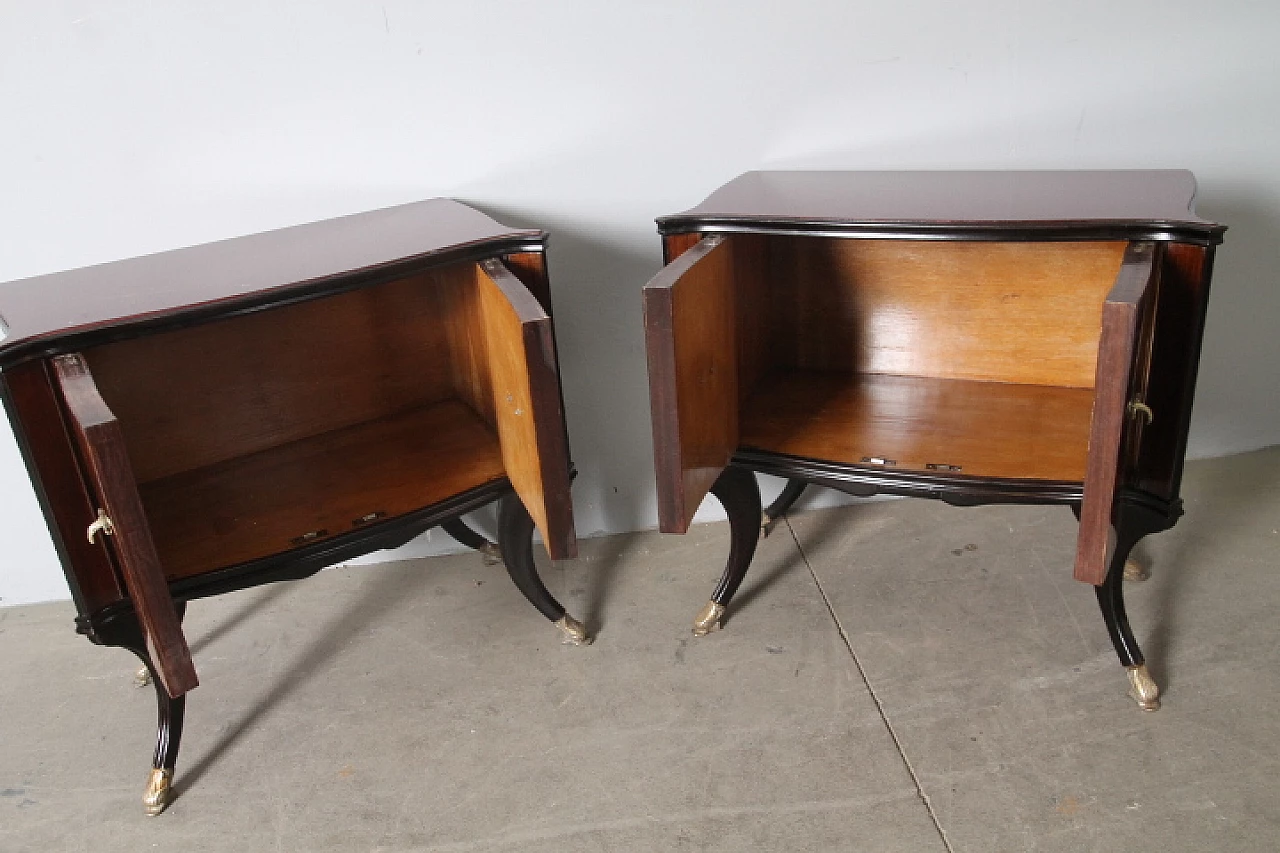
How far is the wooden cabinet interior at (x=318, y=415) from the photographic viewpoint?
164cm

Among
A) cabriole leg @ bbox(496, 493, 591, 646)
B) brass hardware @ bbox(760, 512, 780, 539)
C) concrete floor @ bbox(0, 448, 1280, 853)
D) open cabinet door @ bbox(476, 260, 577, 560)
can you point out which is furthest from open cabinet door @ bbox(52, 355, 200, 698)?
brass hardware @ bbox(760, 512, 780, 539)

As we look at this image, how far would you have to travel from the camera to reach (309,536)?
→ 5.33 ft

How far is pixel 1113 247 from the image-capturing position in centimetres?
176

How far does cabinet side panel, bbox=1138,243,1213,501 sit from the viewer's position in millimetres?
1436

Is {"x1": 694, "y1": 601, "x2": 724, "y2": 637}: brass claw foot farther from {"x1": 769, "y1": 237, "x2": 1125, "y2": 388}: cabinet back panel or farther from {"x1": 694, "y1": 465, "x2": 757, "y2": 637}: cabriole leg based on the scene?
{"x1": 769, "y1": 237, "x2": 1125, "y2": 388}: cabinet back panel

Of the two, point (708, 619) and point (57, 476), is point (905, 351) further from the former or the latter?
point (57, 476)

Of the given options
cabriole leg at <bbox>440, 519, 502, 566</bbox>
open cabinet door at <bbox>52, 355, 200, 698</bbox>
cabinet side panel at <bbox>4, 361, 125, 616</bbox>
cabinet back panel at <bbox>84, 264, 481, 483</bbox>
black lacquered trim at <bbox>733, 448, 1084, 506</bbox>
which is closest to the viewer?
open cabinet door at <bbox>52, 355, 200, 698</bbox>

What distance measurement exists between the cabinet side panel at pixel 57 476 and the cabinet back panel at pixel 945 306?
118 centimetres

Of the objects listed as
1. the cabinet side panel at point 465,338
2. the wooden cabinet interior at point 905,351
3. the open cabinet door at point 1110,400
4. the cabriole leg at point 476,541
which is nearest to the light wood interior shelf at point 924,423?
the wooden cabinet interior at point 905,351

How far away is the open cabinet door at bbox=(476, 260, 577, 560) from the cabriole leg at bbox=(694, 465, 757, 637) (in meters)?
0.41

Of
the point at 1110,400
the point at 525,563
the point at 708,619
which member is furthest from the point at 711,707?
the point at 1110,400

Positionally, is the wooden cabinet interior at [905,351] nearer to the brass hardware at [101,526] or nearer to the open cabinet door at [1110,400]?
the open cabinet door at [1110,400]

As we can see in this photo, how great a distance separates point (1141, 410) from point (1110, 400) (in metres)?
0.28

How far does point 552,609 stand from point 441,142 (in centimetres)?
86
